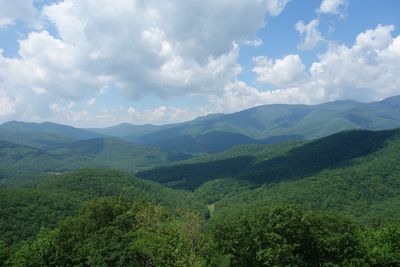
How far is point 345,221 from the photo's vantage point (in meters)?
65.4

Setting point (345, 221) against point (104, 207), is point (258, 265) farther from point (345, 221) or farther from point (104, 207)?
point (104, 207)

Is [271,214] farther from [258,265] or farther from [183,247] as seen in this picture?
[183,247]

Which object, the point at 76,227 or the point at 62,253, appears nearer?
the point at 62,253

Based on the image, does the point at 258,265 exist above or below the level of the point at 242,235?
below

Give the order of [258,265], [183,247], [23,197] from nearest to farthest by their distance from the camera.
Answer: [183,247]
[258,265]
[23,197]

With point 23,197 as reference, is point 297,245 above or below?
above

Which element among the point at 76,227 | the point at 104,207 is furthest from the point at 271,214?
the point at 76,227

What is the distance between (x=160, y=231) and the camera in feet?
193

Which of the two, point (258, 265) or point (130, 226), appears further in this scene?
point (130, 226)

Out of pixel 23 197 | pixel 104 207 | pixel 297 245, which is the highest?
pixel 104 207

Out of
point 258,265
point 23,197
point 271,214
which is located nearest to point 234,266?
point 258,265

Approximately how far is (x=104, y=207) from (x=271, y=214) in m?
29.4

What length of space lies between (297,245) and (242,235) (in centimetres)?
963

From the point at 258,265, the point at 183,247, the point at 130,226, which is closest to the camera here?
the point at 183,247
